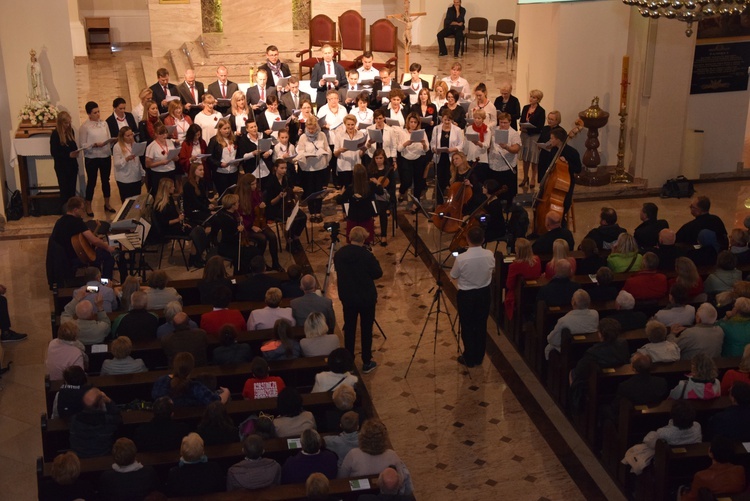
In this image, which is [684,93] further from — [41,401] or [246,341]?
[41,401]

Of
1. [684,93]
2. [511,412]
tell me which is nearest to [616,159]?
[684,93]

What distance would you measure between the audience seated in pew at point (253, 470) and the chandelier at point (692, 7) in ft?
15.0

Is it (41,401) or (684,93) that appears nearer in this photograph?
(41,401)

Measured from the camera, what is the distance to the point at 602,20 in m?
14.2

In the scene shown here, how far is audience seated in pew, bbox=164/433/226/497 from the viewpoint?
20.8ft

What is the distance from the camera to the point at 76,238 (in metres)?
10.2

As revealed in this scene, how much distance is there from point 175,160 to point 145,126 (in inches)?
40.5

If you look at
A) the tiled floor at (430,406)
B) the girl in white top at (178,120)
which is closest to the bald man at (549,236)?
the tiled floor at (430,406)

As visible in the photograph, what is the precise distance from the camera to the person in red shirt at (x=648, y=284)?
8898 mm

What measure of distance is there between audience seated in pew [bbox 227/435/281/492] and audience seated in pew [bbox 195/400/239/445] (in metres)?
0.38

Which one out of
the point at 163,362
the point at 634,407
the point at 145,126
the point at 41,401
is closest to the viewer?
the point at 634,407

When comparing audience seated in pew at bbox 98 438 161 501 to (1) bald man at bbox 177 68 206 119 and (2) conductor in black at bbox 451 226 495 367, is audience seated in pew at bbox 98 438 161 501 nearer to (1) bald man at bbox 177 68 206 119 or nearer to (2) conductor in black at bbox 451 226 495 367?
(2) conductor in black at bbox 451 226 495 367

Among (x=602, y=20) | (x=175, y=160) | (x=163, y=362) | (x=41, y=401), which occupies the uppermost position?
(x=602, y=20)

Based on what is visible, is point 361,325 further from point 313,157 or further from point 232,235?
point 313,157
